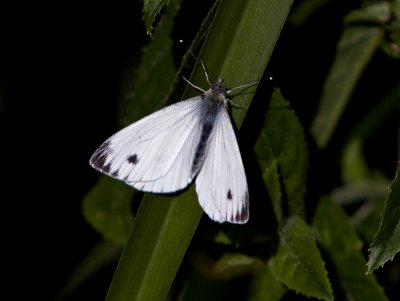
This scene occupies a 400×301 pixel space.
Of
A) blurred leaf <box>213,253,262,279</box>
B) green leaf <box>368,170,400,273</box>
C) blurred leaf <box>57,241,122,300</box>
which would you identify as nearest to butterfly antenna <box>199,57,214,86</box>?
green leaf <box>368,170,400,273</box>

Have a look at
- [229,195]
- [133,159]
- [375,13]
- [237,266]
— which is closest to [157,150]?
[133,159]

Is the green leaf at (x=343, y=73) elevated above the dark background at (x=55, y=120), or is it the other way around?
the green leaf at (x=343, y=73)

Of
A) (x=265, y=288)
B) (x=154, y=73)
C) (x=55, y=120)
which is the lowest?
(x=265, y=288)

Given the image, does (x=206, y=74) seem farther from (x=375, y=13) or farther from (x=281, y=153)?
(x=375, y=13)

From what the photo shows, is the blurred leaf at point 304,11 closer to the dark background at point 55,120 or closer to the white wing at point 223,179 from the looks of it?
the white wing at point 223,179

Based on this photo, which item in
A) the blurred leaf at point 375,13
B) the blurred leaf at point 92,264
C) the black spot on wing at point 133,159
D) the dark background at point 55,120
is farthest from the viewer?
the dark background at point 55,120

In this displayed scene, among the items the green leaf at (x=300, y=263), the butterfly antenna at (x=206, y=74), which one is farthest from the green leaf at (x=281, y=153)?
the butterfly antenna at (x=206, y=74)

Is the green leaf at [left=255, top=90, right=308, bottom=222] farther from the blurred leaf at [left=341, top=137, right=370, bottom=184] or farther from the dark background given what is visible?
the dark background
